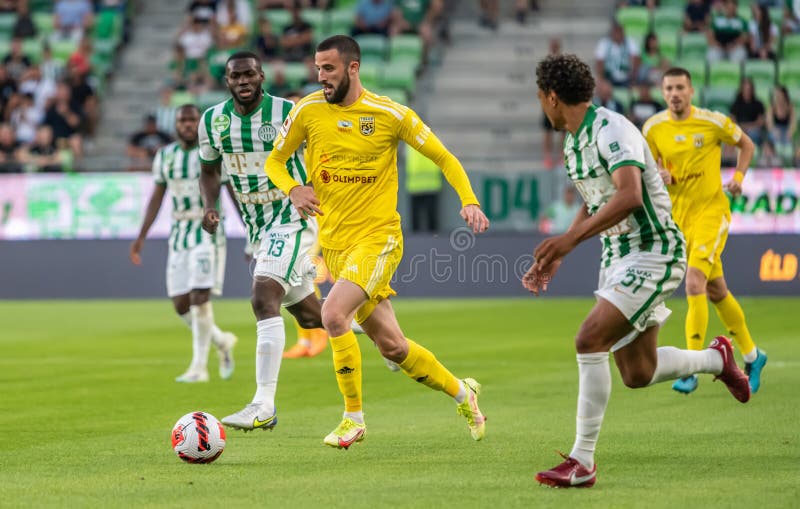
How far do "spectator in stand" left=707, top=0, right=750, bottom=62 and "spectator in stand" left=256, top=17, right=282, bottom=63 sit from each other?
745cm

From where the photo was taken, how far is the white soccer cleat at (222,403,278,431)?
25.1 ft

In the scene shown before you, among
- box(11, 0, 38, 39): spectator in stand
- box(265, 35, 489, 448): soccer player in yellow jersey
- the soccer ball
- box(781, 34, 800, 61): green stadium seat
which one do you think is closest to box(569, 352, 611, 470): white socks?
box(265, 35, 489, 448): soccer player in yellow jersey

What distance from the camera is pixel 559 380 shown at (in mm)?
11016

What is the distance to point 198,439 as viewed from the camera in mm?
7039

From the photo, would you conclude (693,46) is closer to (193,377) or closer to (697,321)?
(697,321)

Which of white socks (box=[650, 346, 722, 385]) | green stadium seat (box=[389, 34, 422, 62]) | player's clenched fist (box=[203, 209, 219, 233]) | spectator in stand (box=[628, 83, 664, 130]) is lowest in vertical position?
white socks (box=[650, 346, 722, 385])

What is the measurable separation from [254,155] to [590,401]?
3.19m

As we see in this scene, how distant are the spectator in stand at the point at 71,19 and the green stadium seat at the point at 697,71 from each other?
36.9 ft

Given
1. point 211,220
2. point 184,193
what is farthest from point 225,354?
point 211,220

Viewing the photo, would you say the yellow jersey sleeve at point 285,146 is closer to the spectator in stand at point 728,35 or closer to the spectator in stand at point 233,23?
the spectator in stand at point 728,35

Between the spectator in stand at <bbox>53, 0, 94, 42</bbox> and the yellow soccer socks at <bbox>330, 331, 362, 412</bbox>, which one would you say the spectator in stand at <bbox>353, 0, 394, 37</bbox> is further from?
the yellow soccer socks at <bbox>330, 331, 362, 412</bbox>

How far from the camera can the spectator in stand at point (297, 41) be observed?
80.5 feet

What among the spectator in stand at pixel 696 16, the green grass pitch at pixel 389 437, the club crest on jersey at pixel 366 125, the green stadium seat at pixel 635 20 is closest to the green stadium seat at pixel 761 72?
the spectator in stand at pixel 696 16

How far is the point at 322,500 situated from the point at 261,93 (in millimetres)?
3555
